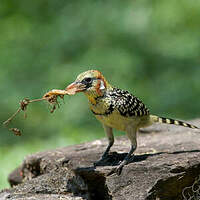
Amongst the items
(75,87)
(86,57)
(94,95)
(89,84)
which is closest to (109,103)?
(94,95)

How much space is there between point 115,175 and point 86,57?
635 cm

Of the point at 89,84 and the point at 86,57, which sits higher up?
the point at 86,57

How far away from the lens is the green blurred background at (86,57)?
30.3 ft

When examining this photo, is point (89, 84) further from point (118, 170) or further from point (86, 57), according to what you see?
point (86, 57)

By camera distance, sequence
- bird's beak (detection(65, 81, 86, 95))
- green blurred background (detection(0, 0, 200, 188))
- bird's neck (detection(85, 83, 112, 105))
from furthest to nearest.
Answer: green blurred background (detection(0, 0, 200, 188)) < bird's neck (detection(85, 83, 112, 105)) < bird's beak (detection(65, 81, 86, 95))

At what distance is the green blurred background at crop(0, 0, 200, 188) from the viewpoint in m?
9.23

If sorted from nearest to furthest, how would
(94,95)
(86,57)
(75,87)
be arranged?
1. (75,87)
2. (94,95)
3. (86,57)

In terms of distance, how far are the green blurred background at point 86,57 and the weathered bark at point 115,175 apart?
8.65 feet

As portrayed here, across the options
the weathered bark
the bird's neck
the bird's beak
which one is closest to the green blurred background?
the weathered bark

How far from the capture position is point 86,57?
10.9 meters

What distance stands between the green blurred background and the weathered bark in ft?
8.65

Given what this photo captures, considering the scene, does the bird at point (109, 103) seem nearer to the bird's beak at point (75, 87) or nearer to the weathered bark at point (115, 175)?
the bird's beak at point (75, 87)

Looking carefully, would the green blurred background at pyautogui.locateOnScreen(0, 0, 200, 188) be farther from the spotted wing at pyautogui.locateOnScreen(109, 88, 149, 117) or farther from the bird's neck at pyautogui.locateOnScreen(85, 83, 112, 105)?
the bird's neck at pyautogui.locateOnScreen(85, 83, 112, 105)

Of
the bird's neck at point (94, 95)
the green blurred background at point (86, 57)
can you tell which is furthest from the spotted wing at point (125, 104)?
the green blurred background at point (86, 57)
